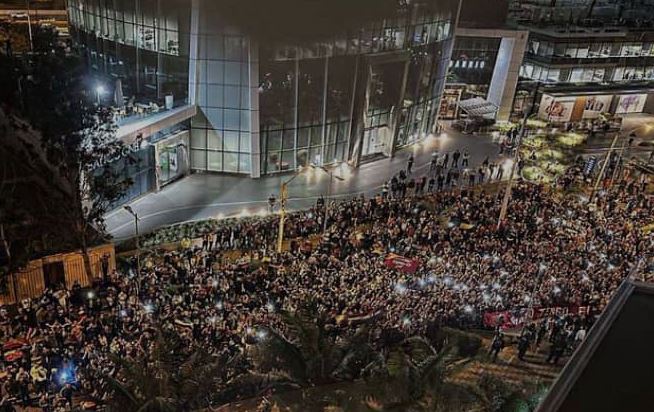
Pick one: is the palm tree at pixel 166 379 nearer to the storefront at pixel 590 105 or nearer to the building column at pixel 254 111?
the building column at pixel 254 111

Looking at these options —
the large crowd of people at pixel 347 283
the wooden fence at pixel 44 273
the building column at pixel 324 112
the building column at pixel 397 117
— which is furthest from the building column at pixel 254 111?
the wooden fence at pixel 44 273

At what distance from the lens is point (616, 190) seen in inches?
1467

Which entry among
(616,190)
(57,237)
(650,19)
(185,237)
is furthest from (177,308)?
(650,19)

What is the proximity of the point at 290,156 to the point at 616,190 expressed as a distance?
68.7 feet

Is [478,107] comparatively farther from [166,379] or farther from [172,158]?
[166,379]

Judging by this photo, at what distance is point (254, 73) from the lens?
35.9 m


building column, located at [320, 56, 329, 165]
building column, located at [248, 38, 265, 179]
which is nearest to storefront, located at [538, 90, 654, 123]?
building column, located at [320, 56, 329, 165]

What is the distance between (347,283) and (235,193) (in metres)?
15.5

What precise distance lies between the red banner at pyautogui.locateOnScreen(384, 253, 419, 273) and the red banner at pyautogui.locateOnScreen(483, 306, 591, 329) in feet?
12.6

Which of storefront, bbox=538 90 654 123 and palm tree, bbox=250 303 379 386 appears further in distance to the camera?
storefront, bbox=538 90 654 123

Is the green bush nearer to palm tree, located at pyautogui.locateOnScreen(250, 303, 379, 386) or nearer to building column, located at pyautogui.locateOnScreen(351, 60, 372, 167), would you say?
palm tree, located at pyautogui.locateOnScreen(250, 303, 379, 386)

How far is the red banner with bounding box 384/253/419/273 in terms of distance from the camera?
24.5m

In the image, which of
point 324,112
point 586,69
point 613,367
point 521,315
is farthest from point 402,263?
point 586,69

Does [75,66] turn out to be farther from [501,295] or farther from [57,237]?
[501,295]
